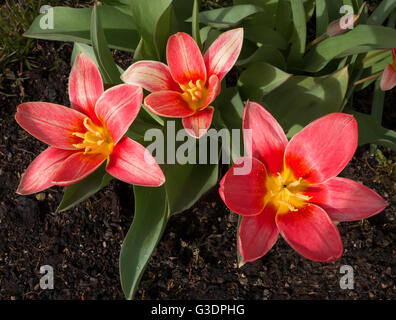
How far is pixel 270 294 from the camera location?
1.47m

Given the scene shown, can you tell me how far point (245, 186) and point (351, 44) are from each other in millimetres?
556

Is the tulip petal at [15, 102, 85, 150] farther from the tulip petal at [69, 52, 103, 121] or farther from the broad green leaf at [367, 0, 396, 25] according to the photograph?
the broad green leaf at [367, 0, 396, 25]

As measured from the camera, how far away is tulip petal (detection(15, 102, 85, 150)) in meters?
0.97

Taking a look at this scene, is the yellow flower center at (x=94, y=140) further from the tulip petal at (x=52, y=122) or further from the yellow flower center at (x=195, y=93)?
the yellow flower center at (x=195, y=93)

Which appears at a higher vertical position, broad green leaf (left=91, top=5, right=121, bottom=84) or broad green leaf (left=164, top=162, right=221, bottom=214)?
broad green leaf (left=91, top=5, right=121, bottom=84)

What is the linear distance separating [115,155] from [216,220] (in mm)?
693

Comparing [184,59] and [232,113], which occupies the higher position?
[184,59]

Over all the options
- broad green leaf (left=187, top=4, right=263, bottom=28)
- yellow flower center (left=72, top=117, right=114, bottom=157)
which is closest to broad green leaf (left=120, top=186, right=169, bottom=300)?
yellow flower center (left=72, top=117, right=114, bottom=157)

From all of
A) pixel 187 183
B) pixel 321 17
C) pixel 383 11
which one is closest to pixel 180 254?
pixel 187 183

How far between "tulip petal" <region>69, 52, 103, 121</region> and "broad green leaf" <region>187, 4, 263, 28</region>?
1.13ft

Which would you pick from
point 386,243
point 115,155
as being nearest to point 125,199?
point 115,155

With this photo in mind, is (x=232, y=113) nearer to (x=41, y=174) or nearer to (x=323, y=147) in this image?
(x=323, y=147)

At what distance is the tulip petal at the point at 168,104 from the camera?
0.89 meters

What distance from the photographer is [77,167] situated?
0.93 metres
